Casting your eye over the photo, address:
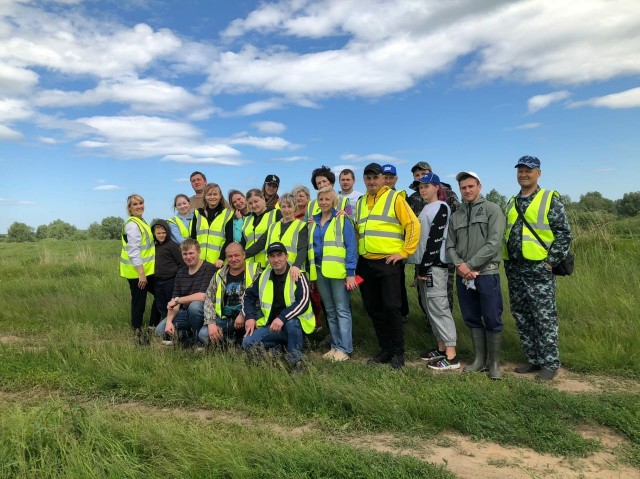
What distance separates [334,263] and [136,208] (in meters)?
3.23

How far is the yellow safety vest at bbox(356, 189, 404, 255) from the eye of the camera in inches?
206

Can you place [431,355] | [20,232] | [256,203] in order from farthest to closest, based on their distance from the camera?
[20,232], [256,203], [431,355]

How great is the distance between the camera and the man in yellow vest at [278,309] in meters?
5.18

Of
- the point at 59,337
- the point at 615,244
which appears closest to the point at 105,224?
the point at 59,337

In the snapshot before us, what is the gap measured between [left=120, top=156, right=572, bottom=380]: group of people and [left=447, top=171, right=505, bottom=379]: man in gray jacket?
1 cm

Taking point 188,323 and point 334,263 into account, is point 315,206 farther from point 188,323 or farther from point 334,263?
point 188,323

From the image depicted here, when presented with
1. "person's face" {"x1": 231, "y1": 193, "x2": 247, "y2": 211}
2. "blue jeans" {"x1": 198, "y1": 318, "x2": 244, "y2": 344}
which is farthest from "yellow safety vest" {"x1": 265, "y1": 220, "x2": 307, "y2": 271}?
"person's face" {"x1": 231, "y1": 193, "x2": 247, "y2": 211}

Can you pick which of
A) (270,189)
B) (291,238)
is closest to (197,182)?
(270,189)

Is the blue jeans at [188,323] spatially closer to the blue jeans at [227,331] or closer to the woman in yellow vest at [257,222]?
the blue jeans at [227,331]

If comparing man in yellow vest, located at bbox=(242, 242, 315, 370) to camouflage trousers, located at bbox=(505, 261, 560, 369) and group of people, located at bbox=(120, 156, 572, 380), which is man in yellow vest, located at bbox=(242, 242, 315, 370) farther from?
camouflage trousers, located at bbox=(505, 261, 560, 369)

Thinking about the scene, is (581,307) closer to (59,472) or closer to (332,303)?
(332,303)

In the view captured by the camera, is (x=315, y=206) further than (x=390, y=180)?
No

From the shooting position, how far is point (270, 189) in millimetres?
7094

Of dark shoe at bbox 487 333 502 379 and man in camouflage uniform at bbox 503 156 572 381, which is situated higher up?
man in camouflage uniform at bbox 503 156 572 381
